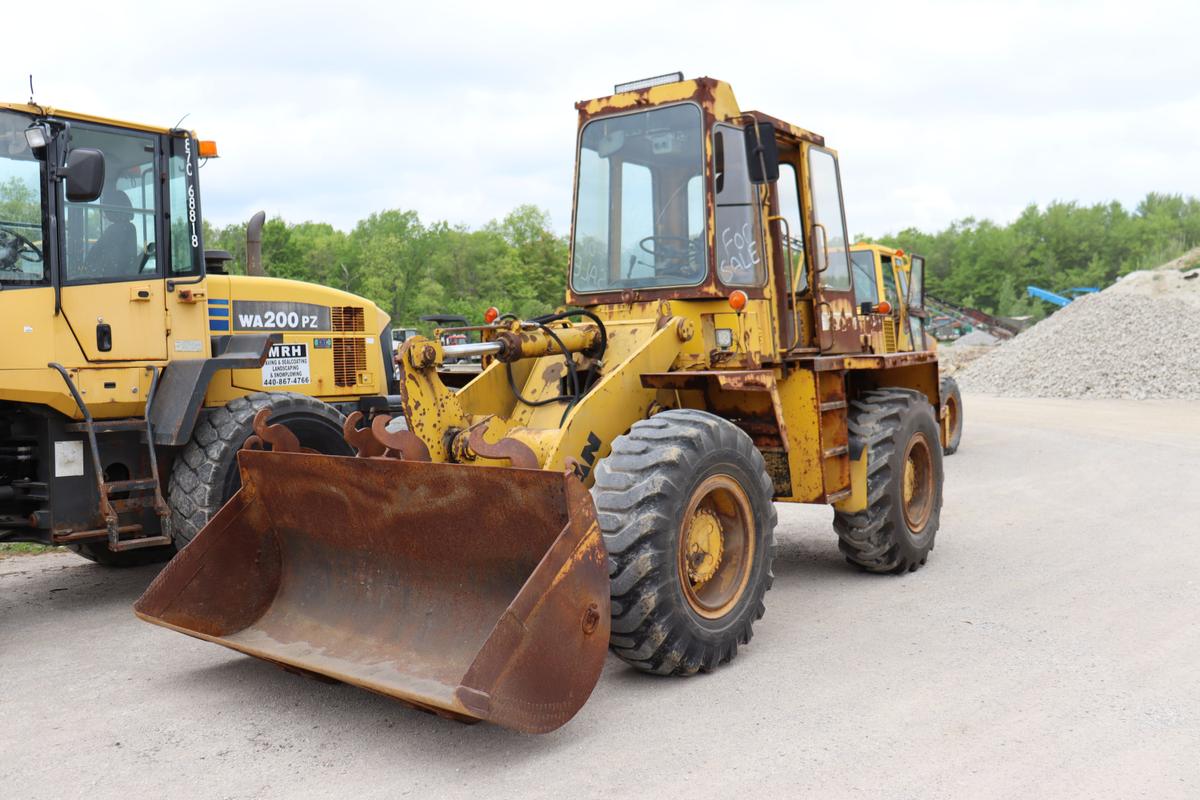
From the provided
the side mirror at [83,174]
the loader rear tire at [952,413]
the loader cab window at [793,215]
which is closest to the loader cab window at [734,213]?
the loader cab window at [793,215]

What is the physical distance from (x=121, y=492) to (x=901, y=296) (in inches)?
434

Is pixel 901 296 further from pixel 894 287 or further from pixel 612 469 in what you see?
pixel 612 469

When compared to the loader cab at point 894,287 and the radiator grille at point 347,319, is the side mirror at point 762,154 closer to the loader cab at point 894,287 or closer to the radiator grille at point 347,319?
the radiator grille at point 347,319

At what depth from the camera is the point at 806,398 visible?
627cm

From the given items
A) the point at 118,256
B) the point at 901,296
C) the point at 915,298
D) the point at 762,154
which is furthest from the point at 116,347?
the point at 915,298

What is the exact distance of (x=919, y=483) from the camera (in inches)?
293

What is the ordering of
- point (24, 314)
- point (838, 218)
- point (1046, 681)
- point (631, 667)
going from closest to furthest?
point (1046, 681) → point (631, 667) → point (24, 314) → point (838, 218)

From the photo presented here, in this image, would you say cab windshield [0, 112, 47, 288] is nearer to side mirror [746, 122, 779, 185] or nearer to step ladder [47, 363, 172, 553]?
step ladder [47, 363, 172, 553]

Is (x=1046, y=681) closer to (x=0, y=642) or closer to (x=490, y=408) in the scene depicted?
(x=490, y=408)

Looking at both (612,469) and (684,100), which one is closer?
(612,469)

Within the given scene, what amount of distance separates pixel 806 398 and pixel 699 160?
5.18ft

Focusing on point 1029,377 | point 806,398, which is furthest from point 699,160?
point 1029,377

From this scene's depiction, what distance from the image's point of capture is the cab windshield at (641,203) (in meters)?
6.22

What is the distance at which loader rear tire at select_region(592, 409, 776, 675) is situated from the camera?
454cm
